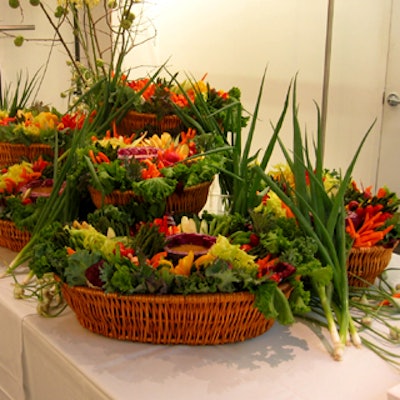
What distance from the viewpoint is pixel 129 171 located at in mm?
1201

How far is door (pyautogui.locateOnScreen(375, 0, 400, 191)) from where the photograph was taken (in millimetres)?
2930

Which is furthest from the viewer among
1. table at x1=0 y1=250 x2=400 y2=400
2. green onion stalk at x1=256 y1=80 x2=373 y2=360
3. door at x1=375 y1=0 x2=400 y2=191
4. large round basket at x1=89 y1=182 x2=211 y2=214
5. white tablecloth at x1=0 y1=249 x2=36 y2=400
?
door at x1=375 y1=0 x2=400 y2=191

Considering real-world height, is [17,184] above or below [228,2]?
below

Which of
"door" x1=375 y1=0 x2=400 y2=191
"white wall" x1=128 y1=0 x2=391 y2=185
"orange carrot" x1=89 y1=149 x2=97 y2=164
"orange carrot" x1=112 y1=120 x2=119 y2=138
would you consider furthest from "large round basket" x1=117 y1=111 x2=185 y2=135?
"door" x1=375 y1=0 x2=400 y2=191

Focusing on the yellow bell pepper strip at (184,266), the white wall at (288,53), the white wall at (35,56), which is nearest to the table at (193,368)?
the yellow bell pepper strip at (184,266)

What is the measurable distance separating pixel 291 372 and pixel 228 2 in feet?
8.91

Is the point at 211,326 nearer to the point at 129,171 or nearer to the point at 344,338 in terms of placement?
the point at 344,338

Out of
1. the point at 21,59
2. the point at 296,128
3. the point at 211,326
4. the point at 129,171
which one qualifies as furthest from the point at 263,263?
the point at 21,59

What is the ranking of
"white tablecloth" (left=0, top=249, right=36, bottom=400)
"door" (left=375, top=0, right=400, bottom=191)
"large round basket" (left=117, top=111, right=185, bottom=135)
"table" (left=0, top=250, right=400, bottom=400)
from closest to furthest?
1. "table" (left=0, top=250, right=400, bottom=400)
2. "white tablecloth" (left=0, top=249, right=36, bottom=400)
3. "large round basket" (left=117, top=111, right=185, bottom=135)
4. "door" (left=375, top=0, right=400, bottom=191)

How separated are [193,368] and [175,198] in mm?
420

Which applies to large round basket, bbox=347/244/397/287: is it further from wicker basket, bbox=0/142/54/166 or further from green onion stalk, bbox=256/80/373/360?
wicker basket, bbox=0/142/54/166

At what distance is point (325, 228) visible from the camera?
106 cm

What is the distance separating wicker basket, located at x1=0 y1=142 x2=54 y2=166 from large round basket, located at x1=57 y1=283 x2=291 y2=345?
0.65 m

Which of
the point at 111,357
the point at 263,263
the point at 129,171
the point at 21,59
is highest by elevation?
the point at 21,59
